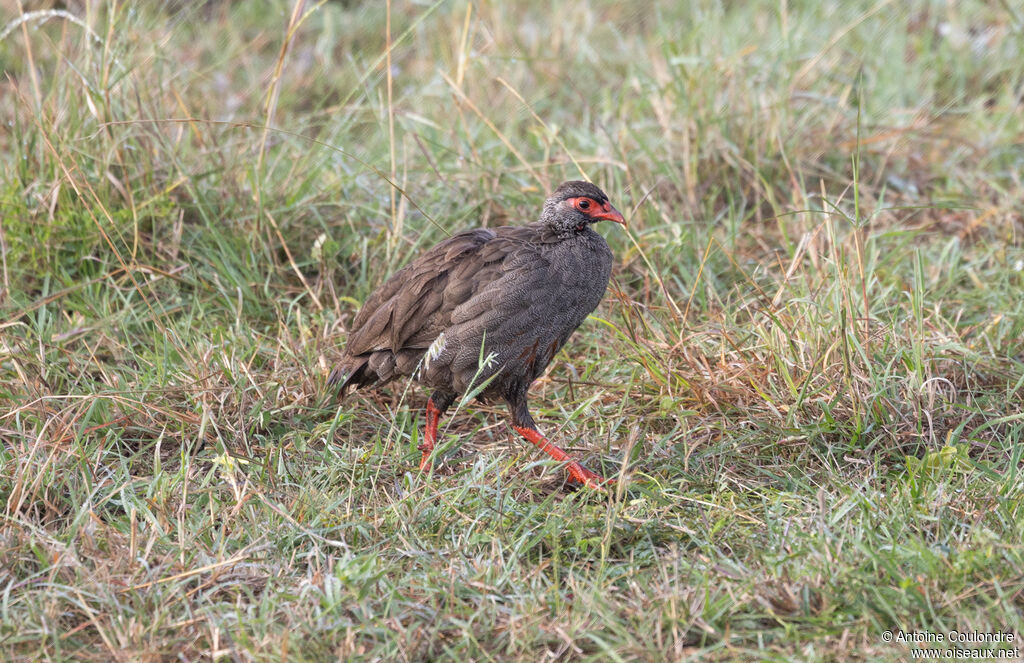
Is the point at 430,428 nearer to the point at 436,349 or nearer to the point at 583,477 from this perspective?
the point at 436,349

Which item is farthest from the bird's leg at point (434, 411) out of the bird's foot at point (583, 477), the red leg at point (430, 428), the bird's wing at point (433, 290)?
the bird's foot at point (583, 477)

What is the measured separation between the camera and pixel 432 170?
5188mm

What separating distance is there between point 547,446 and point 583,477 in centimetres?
21

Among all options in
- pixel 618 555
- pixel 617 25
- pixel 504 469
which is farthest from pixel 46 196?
pixel 617 25

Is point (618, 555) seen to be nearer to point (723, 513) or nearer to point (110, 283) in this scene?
point (723, 513)

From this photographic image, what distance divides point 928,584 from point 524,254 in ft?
5.85

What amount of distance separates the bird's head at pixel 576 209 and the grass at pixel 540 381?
46 cm

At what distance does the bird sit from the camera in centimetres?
380

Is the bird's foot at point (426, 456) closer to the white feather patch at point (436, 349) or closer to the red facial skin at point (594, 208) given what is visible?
the white feather patch at point (436, 349)

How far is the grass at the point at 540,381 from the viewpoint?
113 inches

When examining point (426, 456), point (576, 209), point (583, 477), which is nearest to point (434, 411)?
point (426, 456)

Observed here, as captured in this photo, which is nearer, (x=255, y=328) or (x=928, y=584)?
(x=928, y=584)

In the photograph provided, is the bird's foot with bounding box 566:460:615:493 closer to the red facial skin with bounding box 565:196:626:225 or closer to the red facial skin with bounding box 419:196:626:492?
the red facial skin with bounding box 419:196:626:492

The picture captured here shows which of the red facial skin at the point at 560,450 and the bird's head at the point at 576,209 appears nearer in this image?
the red facial skin at the point at 560,450
